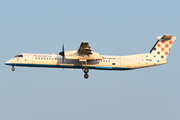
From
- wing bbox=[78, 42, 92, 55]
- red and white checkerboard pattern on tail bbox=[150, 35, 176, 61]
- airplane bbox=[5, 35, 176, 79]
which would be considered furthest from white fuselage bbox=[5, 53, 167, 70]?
wing bbox=[78, 42, 92, 55]

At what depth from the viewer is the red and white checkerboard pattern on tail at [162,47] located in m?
32.5

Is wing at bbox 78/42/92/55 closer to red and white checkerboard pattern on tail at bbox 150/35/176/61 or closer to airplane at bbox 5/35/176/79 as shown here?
airplane at bbox 5/35/176/79

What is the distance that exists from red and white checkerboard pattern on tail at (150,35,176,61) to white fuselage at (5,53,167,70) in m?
0.89

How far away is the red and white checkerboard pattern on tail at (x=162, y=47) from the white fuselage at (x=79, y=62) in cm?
89

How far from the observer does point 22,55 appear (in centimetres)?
3097

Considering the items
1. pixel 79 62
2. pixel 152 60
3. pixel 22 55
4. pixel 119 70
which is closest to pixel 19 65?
pixel 22 55

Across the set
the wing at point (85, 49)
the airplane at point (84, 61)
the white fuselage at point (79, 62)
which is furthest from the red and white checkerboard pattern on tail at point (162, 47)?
the wing at point (85, 49)

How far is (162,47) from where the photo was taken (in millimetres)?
32781

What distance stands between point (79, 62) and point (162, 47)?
355 inches

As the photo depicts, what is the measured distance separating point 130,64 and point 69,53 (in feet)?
20.9

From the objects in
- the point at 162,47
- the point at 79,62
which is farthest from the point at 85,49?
the point at 162,47

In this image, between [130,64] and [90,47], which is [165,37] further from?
[90,47]

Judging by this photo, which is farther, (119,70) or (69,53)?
(119,70)

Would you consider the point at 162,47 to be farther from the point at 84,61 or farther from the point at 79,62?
the point at 79,62
